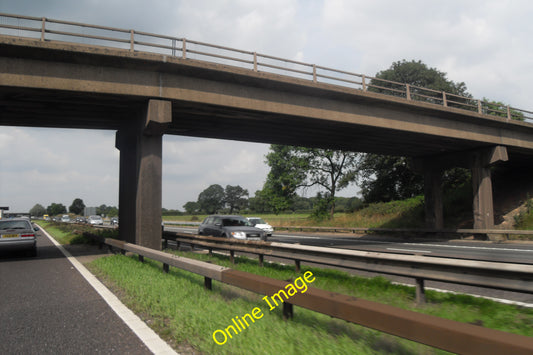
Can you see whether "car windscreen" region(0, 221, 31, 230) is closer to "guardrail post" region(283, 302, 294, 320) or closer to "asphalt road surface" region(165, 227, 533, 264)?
"asphalt road surface" region(165, 227, 533, 264)

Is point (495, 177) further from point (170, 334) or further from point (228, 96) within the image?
point (170, 334)

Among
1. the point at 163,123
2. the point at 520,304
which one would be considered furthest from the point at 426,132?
the point at 520,304

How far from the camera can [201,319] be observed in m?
4.79

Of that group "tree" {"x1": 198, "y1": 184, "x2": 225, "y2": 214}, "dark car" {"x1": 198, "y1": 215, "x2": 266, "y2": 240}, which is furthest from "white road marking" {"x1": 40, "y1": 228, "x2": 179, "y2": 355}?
"tree" {"x1": 198, "y1": 184, "x2": 225, "y2": 214}

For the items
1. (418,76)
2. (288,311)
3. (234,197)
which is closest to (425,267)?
(288,311)

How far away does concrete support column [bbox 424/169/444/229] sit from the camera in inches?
1074

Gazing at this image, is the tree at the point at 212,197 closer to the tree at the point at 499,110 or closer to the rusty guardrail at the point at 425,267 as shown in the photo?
the tree at the point at 499,110

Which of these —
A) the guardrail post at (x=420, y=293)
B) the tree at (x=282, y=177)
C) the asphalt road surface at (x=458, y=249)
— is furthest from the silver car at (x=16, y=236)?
the tree at (x=282, y=177)

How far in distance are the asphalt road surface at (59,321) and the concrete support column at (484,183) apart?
2401 centimetres

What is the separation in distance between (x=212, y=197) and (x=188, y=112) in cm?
14053

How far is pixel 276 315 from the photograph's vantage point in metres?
4.86

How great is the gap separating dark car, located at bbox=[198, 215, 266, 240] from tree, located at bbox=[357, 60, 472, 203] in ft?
95.0

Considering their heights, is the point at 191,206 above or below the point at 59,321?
above

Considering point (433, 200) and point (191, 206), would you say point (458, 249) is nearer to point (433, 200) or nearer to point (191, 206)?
point (433, 200)
